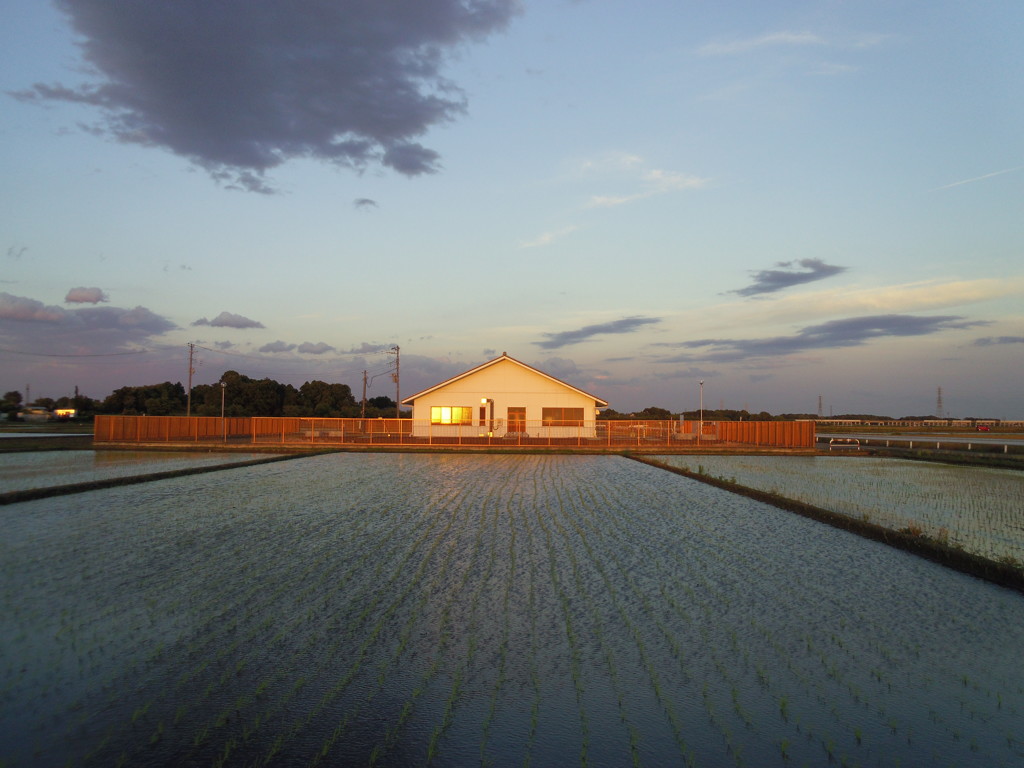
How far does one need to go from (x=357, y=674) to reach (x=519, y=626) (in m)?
2.00

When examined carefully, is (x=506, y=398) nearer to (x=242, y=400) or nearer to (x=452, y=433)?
(x=452, y=433)

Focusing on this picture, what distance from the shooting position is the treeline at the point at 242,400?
77.7 metres

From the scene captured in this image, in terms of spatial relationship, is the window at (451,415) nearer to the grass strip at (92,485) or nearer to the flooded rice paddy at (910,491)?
the flooded rice paddy at (910,491)

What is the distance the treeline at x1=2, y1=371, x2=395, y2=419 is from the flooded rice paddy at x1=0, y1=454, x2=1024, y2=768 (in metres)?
63.1

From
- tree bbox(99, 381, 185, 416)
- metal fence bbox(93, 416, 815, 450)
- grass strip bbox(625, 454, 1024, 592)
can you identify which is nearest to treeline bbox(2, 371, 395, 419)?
tree bbox(99, 381, 185, 416)

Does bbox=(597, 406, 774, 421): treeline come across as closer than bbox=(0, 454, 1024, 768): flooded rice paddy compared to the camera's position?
No

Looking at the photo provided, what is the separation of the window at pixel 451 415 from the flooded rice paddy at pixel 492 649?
3089 centimetres

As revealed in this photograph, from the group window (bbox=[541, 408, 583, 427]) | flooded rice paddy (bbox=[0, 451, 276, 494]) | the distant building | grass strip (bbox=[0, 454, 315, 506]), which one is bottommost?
grass strip (bbox=[0, 454, 315, 506])

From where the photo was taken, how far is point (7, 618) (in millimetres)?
7660

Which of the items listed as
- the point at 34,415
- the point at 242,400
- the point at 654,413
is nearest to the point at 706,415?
the point at 654,413

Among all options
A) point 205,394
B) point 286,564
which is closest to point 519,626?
point 286,564

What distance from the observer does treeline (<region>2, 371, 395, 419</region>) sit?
77688 millimetres

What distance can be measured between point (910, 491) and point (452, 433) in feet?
93.2

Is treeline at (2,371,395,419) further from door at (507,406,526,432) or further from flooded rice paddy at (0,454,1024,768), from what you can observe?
flooded rice paddy at (0,454,1024,768)
